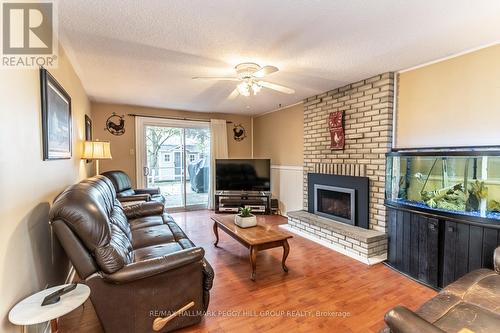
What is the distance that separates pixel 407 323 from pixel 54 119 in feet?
9.12

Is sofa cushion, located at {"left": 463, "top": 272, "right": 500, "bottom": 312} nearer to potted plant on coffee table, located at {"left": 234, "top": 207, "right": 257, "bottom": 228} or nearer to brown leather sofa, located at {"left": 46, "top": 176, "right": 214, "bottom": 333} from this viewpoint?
brown leather sofa, located at {"left": 46, "top": 176, "right": 214, "bottom": 333}

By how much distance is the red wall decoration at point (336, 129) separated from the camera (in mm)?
3754

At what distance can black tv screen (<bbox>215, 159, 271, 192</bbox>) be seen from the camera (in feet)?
17.9

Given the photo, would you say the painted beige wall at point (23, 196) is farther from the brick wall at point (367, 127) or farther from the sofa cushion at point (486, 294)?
the brick wall at point (367, 127)

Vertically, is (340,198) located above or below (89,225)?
below

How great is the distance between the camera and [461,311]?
137 cm

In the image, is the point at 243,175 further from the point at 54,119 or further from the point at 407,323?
the point at 407,323

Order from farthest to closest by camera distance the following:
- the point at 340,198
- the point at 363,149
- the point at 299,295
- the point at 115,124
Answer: the point at 115,124
the point at 340,198
the point at 363,149
the point at 299,295

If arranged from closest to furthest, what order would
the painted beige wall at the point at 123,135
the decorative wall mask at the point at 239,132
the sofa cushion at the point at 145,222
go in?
the sofa cushion at the point at 145,222
the painted beige wall at the point at 123,135
the decorative wall mask at the point at 239,132

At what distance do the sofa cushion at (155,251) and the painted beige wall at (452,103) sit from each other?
2.95 m

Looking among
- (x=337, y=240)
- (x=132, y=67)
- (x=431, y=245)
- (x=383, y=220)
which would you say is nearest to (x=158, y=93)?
(x=132, y=67)

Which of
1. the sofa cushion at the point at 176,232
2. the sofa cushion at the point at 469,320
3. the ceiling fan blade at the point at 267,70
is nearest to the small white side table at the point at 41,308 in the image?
the sofa cushion at the point at 176,232

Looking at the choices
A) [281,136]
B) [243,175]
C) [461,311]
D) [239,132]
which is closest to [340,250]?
[461,311]

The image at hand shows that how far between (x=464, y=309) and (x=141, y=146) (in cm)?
543
